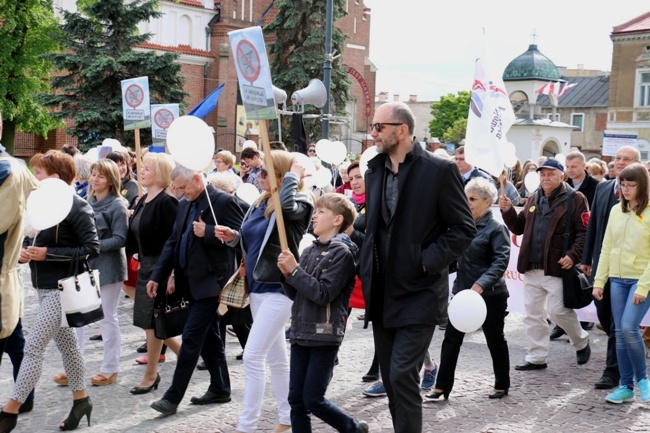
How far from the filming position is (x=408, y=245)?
505 cm

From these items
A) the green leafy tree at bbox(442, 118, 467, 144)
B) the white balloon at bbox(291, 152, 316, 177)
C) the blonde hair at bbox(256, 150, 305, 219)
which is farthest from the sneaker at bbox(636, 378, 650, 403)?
the green leafy tree at bbox(442, 118, 467, 144)

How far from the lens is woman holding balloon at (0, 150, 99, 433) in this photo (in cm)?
604

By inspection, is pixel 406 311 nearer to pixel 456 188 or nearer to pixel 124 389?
pixel 456 188

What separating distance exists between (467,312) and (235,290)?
1.73 m

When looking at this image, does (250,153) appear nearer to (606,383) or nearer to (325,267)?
(606,383)

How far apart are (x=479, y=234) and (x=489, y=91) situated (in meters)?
1.48

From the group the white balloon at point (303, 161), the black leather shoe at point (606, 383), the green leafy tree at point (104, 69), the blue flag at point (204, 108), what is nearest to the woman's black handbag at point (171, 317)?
the white balloon at point (303, 161)

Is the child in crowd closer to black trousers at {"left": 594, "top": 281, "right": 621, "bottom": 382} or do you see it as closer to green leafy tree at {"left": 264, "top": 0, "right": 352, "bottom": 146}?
black trousers at {"left": 594, "top": 281, "right": 621, "bottom": 382}

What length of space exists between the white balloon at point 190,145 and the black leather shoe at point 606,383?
13.2 feet

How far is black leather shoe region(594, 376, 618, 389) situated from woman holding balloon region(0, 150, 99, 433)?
4.47m

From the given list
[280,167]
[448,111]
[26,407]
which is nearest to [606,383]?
[280,167]

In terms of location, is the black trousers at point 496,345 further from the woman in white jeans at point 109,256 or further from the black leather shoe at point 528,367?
the woman in white jeans at point 109,256

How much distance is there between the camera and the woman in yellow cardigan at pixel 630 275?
7219 mm

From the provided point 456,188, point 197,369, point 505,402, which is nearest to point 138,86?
point 197,369
